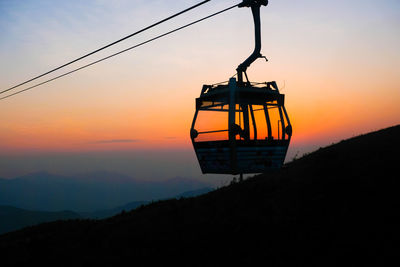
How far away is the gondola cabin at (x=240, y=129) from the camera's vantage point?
10148 mm

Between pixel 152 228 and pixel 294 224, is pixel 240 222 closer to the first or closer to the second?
pixel 294 224

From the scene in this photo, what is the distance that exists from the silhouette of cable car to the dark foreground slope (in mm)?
885

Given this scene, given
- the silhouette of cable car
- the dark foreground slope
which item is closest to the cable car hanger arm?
the silhouette of cable car


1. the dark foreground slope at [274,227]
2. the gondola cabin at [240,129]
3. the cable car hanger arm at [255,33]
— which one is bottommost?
the dark foreground slope at [274,227]

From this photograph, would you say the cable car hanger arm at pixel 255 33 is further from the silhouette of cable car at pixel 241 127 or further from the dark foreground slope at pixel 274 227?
the dark foreground slope at pixel 274 227

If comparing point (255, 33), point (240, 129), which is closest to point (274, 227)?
point (240, 129)

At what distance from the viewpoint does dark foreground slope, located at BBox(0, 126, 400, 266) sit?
22.3ft

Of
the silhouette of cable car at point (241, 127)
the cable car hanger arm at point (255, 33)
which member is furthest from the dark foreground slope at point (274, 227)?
the cable car hanger arm at point (255, 33)

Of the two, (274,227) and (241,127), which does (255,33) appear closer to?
(241,127)

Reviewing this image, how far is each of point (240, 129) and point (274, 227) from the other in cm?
290

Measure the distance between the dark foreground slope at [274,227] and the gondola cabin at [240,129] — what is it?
919mm

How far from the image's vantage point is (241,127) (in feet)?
35.7

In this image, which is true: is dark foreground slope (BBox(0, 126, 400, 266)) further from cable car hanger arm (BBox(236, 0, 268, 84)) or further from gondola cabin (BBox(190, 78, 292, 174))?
cable car hanger arm (BBox(236, 0, 268, 84))

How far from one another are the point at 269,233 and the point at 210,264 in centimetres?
144
